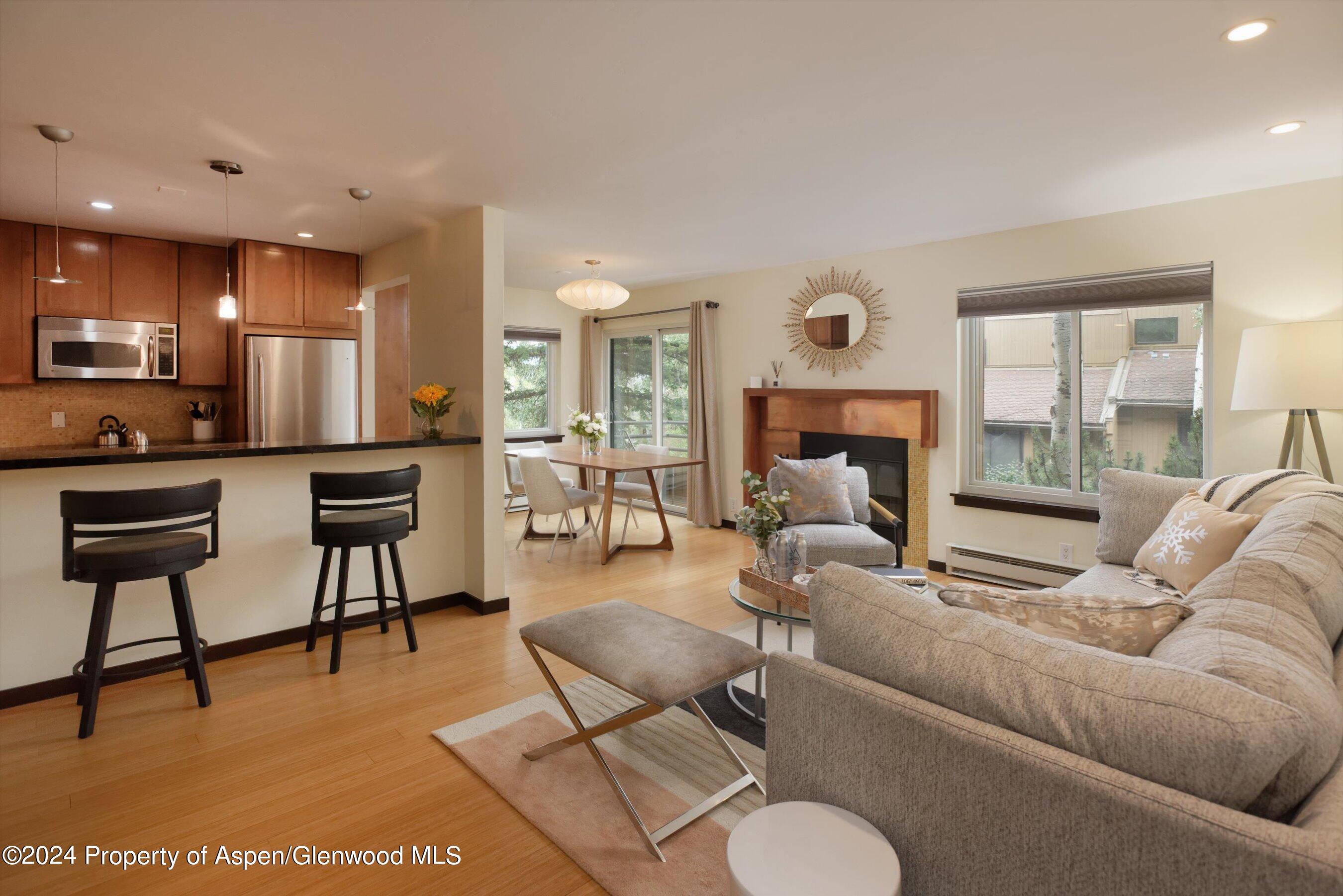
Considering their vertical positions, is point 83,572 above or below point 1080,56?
below

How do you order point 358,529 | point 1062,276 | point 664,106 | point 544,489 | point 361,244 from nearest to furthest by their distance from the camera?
1. point 664,106
2. point 358,529
3. point 1062,276
4. point 361,244
5. point 544,489

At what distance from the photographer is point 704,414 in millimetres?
6664

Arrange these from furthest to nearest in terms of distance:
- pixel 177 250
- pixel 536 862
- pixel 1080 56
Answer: pixel 177 250 → pixel 1080 56 → pixel 536 862

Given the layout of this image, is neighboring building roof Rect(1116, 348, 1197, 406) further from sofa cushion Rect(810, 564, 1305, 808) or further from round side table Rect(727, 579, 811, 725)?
sofa cushion Rect(810, 564, 1305, 808)

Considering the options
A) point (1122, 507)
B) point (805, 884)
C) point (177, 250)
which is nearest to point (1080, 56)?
point (1122, 507)

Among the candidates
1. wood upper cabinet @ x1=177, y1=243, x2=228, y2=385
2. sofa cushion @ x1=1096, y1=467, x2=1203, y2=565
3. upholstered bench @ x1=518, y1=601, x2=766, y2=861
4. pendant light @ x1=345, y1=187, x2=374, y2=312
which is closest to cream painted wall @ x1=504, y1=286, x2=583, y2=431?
pendant light @ x1=345, y1=187, x2=374, y2=312

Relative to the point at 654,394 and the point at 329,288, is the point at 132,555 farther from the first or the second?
the point at 654,394

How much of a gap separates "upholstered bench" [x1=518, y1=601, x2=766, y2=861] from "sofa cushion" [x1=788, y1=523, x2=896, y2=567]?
5.73 ft

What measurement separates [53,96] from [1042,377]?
533 centimetres

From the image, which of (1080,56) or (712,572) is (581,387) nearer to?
(712,572)

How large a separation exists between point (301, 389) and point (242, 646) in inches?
96.0

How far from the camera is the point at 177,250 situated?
496 cm

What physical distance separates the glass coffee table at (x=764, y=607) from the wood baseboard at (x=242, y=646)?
1836 mm

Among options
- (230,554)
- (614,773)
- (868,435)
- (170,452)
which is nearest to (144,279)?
(170,452)
